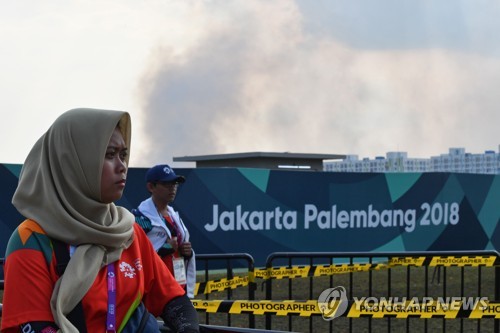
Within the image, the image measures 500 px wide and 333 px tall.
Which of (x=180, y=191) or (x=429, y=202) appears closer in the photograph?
(x=180, y=191)

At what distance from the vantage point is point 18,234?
223 cm

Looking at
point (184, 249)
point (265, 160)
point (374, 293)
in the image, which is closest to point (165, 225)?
point (184, 249)

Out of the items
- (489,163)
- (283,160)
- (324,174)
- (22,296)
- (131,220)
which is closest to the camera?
(22,296)

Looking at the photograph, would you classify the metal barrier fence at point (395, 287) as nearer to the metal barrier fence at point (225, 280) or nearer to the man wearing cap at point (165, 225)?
the metal barrier fence at point (225, 280)

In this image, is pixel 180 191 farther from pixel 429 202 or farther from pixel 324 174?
pixel 429 202

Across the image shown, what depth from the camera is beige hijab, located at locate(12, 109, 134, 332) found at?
7.38 feet

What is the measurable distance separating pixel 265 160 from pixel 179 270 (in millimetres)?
21995

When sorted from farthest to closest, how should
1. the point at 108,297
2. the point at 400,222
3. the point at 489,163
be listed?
the point at 489,163
the point at 400,222
the point at 108,297

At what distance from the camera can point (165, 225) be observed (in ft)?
20.7

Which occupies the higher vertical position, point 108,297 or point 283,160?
point 283,160

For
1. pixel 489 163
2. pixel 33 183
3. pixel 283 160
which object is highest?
pixel 489 163

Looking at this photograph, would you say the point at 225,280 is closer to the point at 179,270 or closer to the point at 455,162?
the point at 179,270

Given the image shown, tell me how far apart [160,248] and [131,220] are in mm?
3682

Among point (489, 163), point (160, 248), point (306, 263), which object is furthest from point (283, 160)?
point (489, 163)
